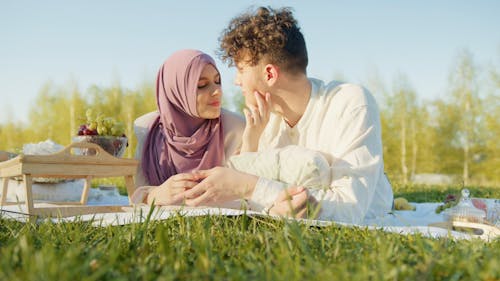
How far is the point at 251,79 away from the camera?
392 centimetres

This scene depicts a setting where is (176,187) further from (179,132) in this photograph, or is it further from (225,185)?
(179,132)

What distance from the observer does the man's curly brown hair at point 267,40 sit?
3.90 metres

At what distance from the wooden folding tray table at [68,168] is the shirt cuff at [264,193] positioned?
4.54 ft

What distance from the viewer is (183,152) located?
4.94 m

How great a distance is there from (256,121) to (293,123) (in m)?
0.32

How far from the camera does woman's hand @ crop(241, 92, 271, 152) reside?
400cm

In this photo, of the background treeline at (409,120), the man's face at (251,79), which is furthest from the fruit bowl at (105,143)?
the background treeline at (409,120)

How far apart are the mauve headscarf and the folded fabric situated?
0.93 metres

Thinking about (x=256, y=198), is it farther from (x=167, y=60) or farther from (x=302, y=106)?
(x=167, y=60)

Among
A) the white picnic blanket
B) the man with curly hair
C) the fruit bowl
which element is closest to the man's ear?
the man with curly hair

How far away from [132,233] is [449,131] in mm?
22241

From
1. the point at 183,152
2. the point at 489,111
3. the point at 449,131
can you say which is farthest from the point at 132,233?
the point at 449,131

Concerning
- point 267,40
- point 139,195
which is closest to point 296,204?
point 267,40

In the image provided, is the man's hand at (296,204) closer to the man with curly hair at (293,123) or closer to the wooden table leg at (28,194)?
the man with curly hair at (293,123)
